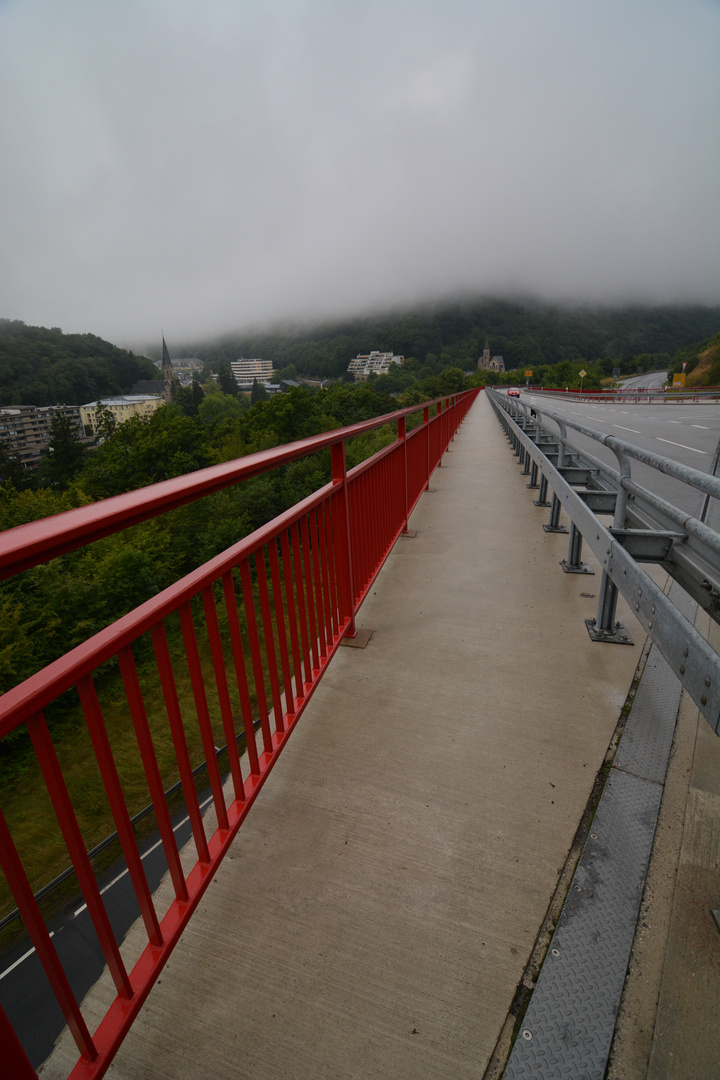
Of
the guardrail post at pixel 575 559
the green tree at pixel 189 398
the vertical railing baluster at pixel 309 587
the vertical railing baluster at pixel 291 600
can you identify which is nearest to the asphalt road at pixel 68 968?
the vertical railing baluster at pixel 291 600

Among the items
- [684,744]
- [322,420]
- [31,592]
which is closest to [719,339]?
[322,420]

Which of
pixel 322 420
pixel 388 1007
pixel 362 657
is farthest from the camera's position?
pixel 322 420

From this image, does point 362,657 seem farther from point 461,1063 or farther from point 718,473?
point 718,473

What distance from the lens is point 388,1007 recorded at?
1.45m

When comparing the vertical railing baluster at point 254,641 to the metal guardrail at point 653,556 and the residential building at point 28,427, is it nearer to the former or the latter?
the metal guardrail at point 653,556

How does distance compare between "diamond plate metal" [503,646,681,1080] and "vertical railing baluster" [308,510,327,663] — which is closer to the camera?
"diamond plate metal" [503,646,681,1080]

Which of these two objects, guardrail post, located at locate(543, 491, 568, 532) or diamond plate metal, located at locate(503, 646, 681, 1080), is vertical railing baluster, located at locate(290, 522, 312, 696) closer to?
diamond plate metal, located at locate(503, 646, 681, 1080)

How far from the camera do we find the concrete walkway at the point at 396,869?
4.57ft

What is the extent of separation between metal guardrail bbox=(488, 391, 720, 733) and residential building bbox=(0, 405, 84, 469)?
96.7 meters

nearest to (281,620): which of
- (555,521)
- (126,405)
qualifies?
(555,521)

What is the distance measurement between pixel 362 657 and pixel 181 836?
1328 mm

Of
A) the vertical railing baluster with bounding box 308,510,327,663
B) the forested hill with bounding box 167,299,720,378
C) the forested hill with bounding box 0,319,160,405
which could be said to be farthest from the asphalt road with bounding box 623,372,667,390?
the forested hill with bounding box 0,319,160,405

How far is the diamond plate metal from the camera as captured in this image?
1.33 meters

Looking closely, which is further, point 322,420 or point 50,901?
point 322,420
